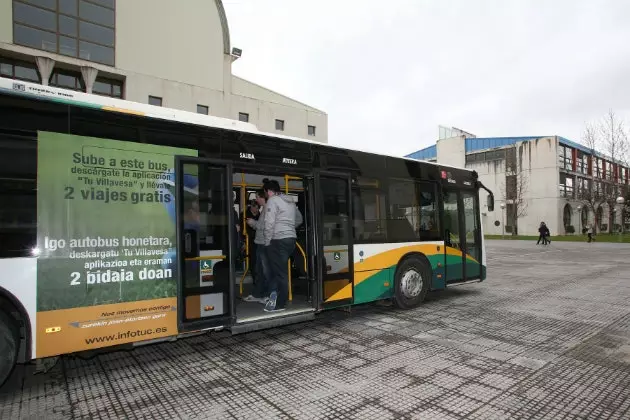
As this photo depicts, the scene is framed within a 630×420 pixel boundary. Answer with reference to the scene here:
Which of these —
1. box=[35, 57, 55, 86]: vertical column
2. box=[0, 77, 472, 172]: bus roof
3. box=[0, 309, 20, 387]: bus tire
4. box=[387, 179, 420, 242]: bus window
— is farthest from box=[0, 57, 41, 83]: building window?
box=[0, 309, 20, 387]: bus tire

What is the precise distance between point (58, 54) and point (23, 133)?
21.4 m

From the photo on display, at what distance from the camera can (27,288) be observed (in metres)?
3.73

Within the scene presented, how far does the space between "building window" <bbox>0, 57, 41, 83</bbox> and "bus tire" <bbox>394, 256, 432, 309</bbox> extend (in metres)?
22.2

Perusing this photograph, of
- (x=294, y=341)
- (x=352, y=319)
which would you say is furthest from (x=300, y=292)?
(x=294, y=341)

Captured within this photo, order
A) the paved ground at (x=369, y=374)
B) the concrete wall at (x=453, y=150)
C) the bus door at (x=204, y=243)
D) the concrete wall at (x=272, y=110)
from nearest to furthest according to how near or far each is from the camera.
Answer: the paved ground at (x=369, y=374) → the bus door at (x=204, y=243) → the concrete wall at (x=272, y=110) → the concrete wall at (x=453, y=150)

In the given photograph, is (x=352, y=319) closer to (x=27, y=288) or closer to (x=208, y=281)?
(x=208, y=281)

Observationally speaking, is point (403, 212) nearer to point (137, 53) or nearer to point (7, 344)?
point (7, 344)

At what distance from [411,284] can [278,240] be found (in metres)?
2.80

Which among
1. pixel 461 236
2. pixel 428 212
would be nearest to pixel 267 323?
pixel 428 212

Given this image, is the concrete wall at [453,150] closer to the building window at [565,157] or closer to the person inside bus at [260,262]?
the building window at [565,157]

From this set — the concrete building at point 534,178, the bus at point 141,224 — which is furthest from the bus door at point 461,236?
the concrete building at point 534,178

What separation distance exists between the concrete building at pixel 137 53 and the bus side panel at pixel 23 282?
69.9 ft

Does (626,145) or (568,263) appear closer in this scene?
(568,263)

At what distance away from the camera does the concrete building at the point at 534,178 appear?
143 ft
